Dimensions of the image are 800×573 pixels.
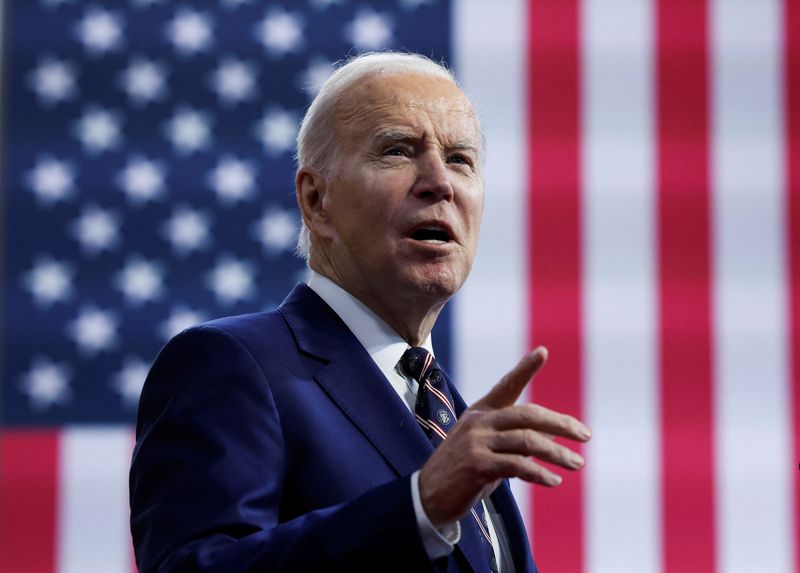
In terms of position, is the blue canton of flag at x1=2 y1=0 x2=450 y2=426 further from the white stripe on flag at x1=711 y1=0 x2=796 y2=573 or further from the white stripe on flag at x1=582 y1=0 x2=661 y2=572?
the white stripe on flag at x1=711 y1=0 x2=796 y2=573

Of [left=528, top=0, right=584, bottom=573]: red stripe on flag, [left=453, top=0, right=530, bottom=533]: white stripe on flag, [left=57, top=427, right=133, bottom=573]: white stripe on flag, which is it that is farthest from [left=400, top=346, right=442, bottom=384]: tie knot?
[left=57, top=427, right=133, bottom=573]: white stripe on flag

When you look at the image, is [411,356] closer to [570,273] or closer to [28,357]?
[570,273]

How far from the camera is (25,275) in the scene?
3.31 metres

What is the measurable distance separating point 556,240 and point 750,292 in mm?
606

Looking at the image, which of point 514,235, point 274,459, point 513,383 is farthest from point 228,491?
point 514,235

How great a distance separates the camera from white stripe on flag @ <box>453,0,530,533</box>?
3.23 metres

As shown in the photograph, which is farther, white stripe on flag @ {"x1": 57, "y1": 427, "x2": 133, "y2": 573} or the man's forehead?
white stripe on flag @ {"x1": 57, "y1": 427, "x2": 133, "y2": 573}

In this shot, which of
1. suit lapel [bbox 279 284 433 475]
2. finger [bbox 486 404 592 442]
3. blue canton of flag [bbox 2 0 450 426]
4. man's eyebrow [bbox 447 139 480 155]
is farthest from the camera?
blue canton of flag [bbox 2 0 450 426]

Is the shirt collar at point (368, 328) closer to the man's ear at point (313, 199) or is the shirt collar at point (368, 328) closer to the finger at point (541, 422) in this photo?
the man's ear at point (313, 199)

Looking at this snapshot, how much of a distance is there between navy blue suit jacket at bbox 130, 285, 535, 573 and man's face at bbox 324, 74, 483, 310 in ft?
0.44

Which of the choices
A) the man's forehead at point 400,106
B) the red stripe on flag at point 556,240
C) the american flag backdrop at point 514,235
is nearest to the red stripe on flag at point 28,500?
the american flag backdrop at point 514,235

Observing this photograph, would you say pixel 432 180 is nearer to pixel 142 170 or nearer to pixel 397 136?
pixel 397 136

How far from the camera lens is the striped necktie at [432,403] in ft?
4.61

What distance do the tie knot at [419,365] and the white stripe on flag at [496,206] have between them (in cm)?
165
